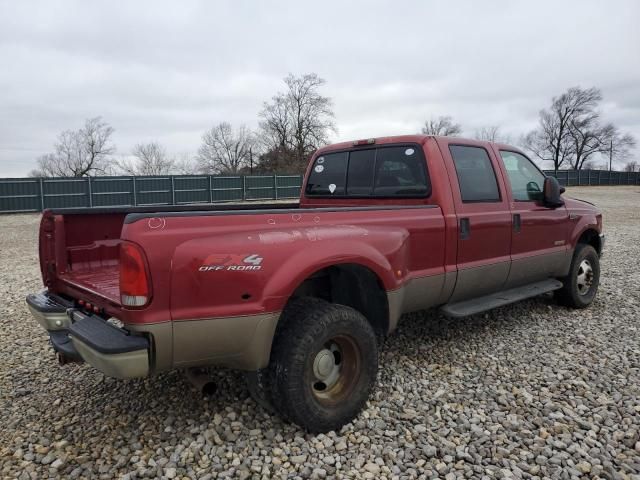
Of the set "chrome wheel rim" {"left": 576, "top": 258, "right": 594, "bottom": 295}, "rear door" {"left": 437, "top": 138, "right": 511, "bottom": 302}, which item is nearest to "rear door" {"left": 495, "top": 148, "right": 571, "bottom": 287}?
"rear door" {"left": 437, "top": 138, "right": 511, "bottom": 302}

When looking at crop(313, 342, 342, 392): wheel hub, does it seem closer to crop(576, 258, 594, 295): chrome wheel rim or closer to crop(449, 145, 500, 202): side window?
crop(449, 145, 500, 202): side window

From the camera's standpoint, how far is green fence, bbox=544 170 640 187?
161 ft

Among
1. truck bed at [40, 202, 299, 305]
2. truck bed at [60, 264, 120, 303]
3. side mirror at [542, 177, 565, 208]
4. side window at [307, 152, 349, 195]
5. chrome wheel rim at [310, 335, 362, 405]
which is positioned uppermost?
side window at [307, 152, 349, 195]

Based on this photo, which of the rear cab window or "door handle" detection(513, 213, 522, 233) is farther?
"door handle" detection(513, 213, 522, 233)

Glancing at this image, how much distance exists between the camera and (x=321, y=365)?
2896 mm

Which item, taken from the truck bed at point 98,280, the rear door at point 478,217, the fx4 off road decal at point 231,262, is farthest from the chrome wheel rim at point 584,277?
the truck bed at point 98,280

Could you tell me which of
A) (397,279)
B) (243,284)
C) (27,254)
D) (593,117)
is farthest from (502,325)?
(593,117)

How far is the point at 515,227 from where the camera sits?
4.38 metres

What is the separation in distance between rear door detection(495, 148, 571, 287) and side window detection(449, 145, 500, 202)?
0.77 feet

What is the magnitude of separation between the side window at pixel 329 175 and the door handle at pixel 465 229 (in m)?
1.19

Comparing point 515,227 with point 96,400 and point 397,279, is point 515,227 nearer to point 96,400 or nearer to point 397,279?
point 397,279

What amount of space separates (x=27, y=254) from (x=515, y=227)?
10.4 metres

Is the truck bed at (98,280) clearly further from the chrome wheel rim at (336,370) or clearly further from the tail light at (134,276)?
the chrome wheel rim at (336,370)

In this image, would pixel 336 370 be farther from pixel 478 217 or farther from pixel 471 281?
pixel 478 217
